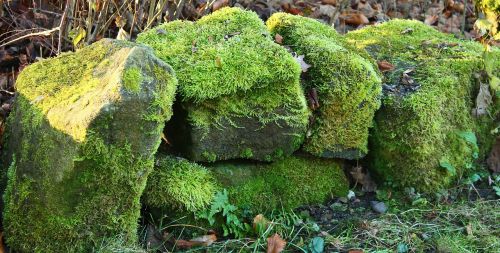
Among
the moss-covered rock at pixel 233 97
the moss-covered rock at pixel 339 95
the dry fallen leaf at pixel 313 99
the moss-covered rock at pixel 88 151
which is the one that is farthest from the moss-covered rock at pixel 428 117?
the moss-covered rock at pixel 88 151

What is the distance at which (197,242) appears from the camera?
123 inches

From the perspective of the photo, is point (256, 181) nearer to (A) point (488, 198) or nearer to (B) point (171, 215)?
(B) point (171, 215)

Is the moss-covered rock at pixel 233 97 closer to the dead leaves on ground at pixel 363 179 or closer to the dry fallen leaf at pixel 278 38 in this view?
the dry fallen leaf at pixel 278 38

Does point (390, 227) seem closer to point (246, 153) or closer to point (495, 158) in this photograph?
point (246, 153)

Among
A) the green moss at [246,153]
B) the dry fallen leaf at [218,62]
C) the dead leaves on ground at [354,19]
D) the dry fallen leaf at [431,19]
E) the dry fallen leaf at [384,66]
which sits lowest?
the dry fallen leaf at [431,19]

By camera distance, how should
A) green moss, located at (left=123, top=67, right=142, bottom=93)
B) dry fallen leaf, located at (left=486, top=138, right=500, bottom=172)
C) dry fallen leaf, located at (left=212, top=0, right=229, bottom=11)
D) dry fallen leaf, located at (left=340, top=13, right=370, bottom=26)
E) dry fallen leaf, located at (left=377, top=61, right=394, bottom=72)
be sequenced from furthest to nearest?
dry fallen leaf, located at (left=340, top=13, right=370, bottom=26)
dry fallen leaf, located at (left=212, top=0, right=229, bottom=11)
dry fallen leaf, located at (left=486, top=138, right=500, bottom=172)
dry fallen leaf, located at (left=377, top=61, right=394, bottom=72)
green moss, located at (left=123, top=67, right=142, bottom=93)

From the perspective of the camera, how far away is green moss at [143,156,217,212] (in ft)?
10.1

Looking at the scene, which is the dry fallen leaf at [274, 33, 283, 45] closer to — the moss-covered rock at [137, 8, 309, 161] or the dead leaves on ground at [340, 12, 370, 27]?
the moss-covered rock at [137, 8, 309, 161]

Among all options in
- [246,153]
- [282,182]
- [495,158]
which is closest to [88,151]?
[246,153]

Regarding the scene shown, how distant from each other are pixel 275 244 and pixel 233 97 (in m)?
0.82

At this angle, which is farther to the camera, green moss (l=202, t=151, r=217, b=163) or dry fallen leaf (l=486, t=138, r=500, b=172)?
dry fallen leaf (l=486, t=138, r=500, b=172)

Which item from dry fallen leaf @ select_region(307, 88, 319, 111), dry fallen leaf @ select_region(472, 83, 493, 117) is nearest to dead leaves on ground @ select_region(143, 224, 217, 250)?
dry fallen leaf @ select_region(307, 88, 319, 111)

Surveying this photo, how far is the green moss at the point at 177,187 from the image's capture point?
3.08 m

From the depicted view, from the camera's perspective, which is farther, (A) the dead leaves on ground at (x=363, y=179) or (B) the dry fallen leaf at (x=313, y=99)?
(A) the dead leaves on ground at (x=363, y=179)
